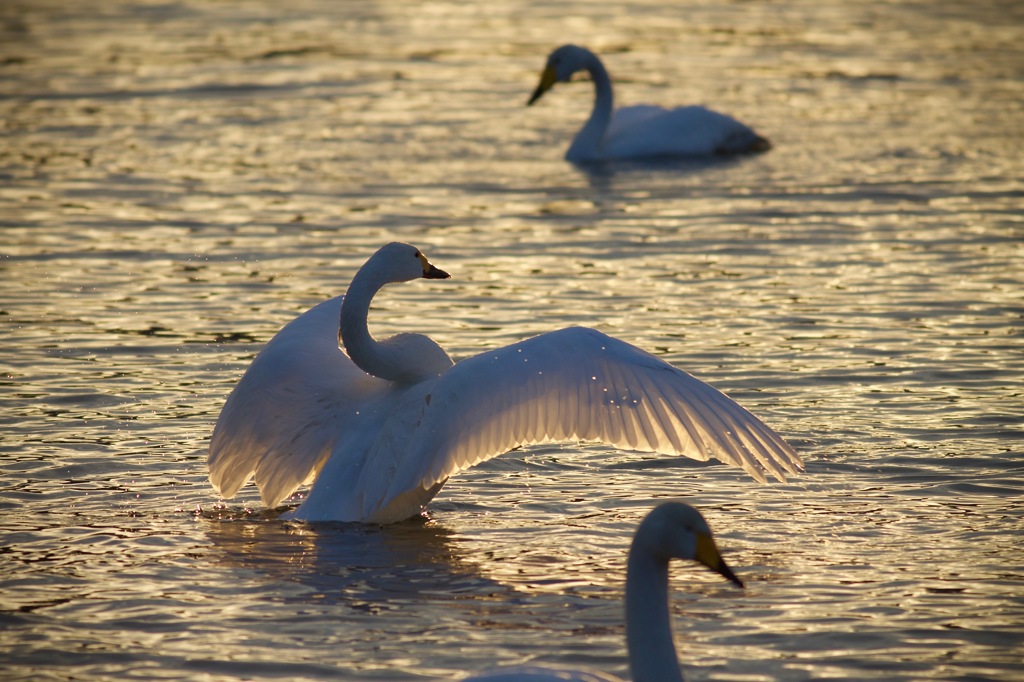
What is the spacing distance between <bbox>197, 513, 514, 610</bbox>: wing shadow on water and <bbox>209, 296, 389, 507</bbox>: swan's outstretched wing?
20 cm

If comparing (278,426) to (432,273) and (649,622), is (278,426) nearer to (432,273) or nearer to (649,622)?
(432,273)

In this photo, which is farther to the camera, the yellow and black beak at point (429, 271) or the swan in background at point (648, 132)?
the swan in background at point (648, 132)

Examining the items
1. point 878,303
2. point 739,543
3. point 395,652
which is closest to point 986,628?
point 739,543

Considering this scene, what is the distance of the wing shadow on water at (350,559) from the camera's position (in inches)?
257

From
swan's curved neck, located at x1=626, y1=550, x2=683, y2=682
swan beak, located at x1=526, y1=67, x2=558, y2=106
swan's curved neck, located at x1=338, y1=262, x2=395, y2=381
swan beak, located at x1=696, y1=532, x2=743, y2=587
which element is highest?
swan beak, located at x1=526, y1=67, x2=558, y2=106

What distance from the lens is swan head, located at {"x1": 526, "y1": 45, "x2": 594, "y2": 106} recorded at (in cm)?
1659

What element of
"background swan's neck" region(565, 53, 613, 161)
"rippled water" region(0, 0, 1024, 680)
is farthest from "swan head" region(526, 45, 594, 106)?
"rippled water" region(0, 0, 1024, 680)

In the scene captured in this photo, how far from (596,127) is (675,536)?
1115cm

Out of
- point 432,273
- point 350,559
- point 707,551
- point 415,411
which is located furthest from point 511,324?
point 707,551

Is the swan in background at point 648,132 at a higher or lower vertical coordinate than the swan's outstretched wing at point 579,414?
higher

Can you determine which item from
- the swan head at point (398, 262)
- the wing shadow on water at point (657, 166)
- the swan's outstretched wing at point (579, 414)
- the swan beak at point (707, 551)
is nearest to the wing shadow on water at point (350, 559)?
the swan's outstretched wing at point (579, 414)

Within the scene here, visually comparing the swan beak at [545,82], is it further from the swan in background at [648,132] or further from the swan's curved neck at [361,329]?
the swan's curved neck at [361,329]

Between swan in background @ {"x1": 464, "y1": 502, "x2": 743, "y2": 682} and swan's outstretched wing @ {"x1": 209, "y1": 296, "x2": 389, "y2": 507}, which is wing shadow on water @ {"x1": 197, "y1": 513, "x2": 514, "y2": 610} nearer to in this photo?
swan's outstretched wing @ {"x1": 209, "y1": 296, "x2": 389, "y2": 507}

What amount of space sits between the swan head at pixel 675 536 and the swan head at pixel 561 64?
11925mm
